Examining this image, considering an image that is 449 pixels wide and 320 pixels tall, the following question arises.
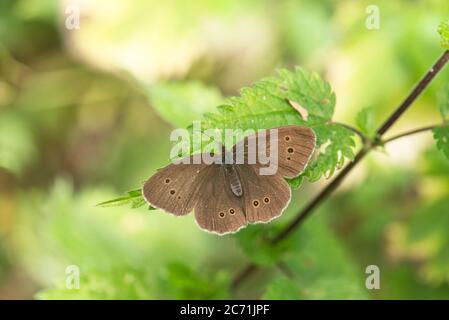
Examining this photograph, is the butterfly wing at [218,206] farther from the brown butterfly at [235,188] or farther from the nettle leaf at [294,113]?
the nettle leaf at [294,113]

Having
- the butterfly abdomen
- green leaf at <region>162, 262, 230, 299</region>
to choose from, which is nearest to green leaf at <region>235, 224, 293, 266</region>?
green leaf at <region>162, 262, 230, 299</region>

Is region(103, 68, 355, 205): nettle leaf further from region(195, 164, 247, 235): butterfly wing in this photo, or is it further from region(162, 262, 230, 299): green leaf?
region(162, 262, 230, 299): green leaf

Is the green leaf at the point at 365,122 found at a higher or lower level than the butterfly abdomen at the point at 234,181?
higher

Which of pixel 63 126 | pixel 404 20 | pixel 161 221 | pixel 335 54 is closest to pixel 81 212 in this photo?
pixel 161 221

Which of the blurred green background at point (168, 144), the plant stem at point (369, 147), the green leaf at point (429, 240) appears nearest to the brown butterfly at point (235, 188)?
the plant stem at point (369, 147)

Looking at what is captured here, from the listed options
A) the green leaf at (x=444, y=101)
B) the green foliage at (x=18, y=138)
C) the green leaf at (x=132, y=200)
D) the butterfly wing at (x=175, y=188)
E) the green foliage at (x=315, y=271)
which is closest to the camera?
the green leaf at (x=132, y=200)
